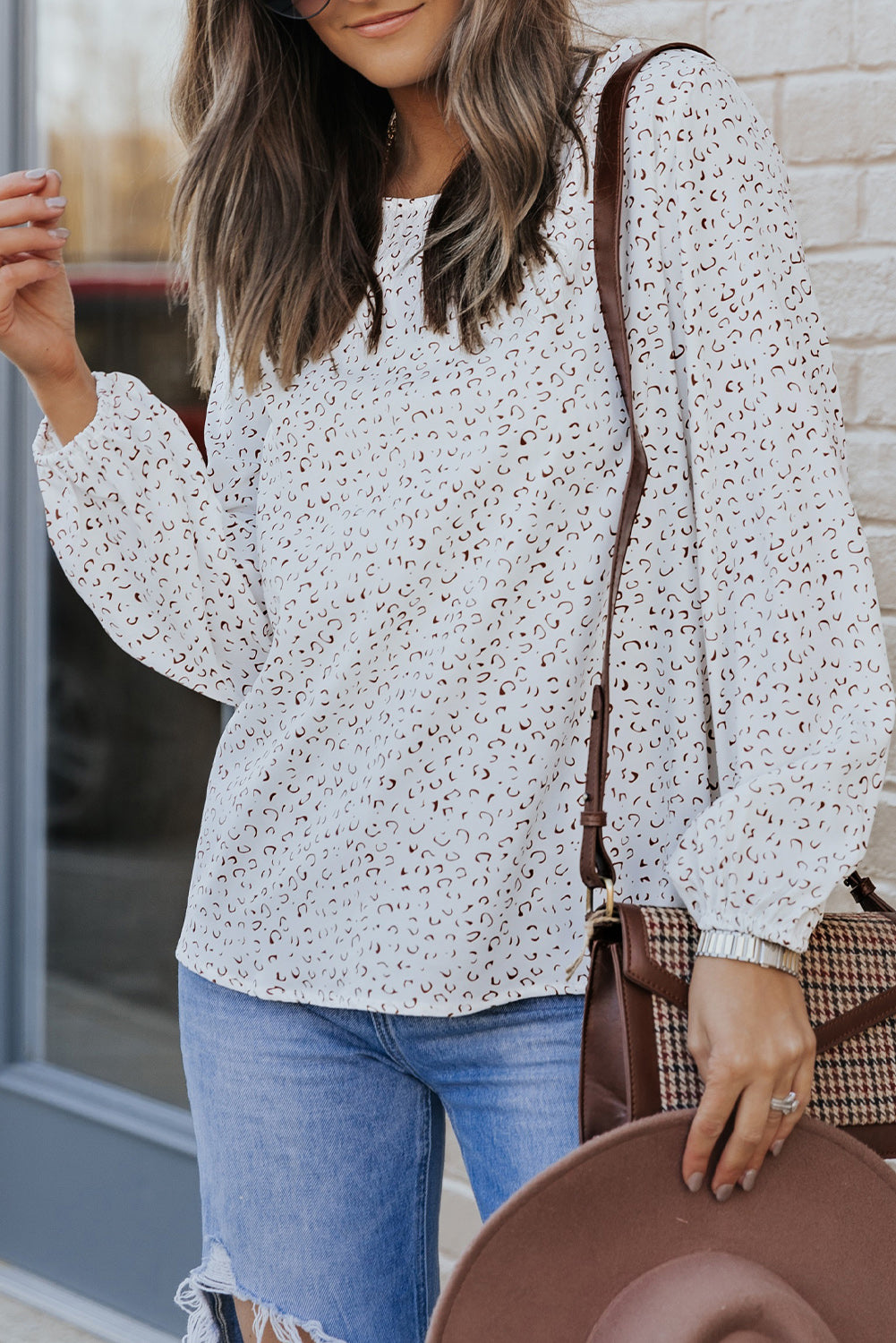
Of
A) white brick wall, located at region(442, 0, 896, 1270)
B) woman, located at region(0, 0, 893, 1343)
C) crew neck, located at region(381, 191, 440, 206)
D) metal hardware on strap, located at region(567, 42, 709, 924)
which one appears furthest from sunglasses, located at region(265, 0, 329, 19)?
white brick wall, located at region(442, 0, 896, 1270)

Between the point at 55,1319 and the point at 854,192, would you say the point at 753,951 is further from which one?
the point at 55,1319

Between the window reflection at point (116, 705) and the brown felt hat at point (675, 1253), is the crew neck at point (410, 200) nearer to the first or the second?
the brown felt hat at point (675, 1253)

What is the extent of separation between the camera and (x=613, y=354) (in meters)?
0.98

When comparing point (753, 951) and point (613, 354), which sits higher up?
point (613, 354)

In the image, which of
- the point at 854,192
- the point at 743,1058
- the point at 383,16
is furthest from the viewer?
the point at 854,192

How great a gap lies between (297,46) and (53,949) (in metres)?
1.68

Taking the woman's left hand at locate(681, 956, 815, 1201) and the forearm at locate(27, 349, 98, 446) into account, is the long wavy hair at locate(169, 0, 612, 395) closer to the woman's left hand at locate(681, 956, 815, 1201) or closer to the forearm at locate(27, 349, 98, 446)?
the forearm at locate(27, 349, 98, 446)

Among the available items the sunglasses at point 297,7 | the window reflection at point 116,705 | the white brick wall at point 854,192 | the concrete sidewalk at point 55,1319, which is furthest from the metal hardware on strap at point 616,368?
the concrete sidewalk at point 55,1319

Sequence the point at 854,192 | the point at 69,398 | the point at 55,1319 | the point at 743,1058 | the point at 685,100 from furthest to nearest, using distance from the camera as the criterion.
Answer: the point at 55,1319, the point at 854,192, the point at 69,398, the point at 685,100, the point at 743,1058

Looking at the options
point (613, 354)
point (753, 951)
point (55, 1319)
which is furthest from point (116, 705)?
point (753, 951)

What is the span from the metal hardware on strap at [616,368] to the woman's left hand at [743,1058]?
0.30 feet

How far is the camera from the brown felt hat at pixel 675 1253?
847mm

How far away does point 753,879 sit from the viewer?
87 cm

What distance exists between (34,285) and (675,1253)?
919 mm
